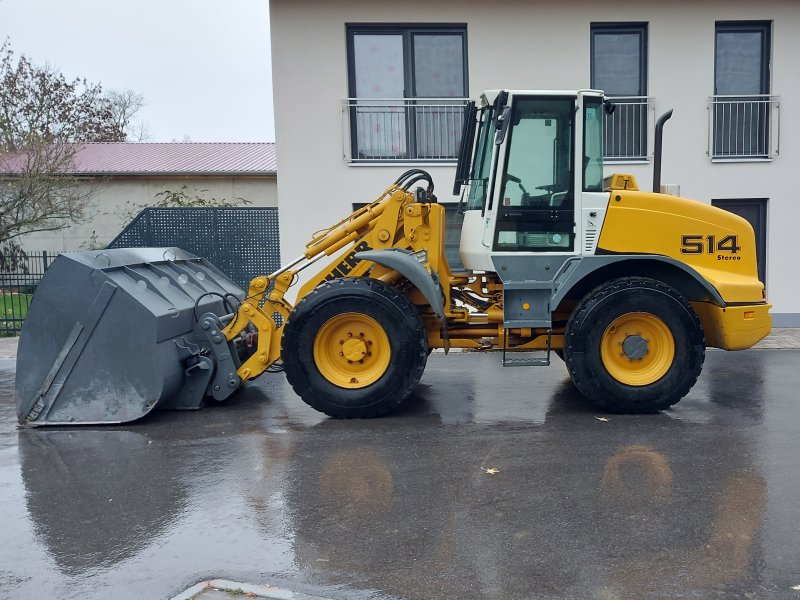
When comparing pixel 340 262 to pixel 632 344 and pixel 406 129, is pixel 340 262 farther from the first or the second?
pixel 406 129

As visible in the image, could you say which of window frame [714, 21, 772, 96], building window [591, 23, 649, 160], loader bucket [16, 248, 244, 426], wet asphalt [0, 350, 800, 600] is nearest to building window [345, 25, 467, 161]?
building window [591, 23, 649, 160]

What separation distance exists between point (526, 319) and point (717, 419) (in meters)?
1.98

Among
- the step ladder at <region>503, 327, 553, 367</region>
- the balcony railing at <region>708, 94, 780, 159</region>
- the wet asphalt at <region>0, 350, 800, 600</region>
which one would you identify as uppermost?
the balcony railing at <region>708, 94, 780, 159</region>

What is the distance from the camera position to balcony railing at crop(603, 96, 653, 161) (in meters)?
12.6

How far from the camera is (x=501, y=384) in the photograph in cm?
877

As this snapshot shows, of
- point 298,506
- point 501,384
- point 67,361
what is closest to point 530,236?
point 501,384

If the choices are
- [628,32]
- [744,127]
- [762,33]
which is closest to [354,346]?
[628,32]

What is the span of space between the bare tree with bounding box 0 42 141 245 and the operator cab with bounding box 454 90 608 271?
43.9 feet

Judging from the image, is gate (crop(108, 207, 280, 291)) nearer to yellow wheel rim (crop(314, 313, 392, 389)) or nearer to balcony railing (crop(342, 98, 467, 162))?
balcony railing (crop(342, 98, 467, 162))

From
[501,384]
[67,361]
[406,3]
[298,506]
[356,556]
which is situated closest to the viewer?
[356,556]

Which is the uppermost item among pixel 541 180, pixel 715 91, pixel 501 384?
pixel 715 91

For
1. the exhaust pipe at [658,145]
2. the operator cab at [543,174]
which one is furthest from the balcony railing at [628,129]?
the operator cab at [543,174]

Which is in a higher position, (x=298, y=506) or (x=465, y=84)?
(x=465, y=84)

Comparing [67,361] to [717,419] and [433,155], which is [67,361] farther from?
[433,155]
